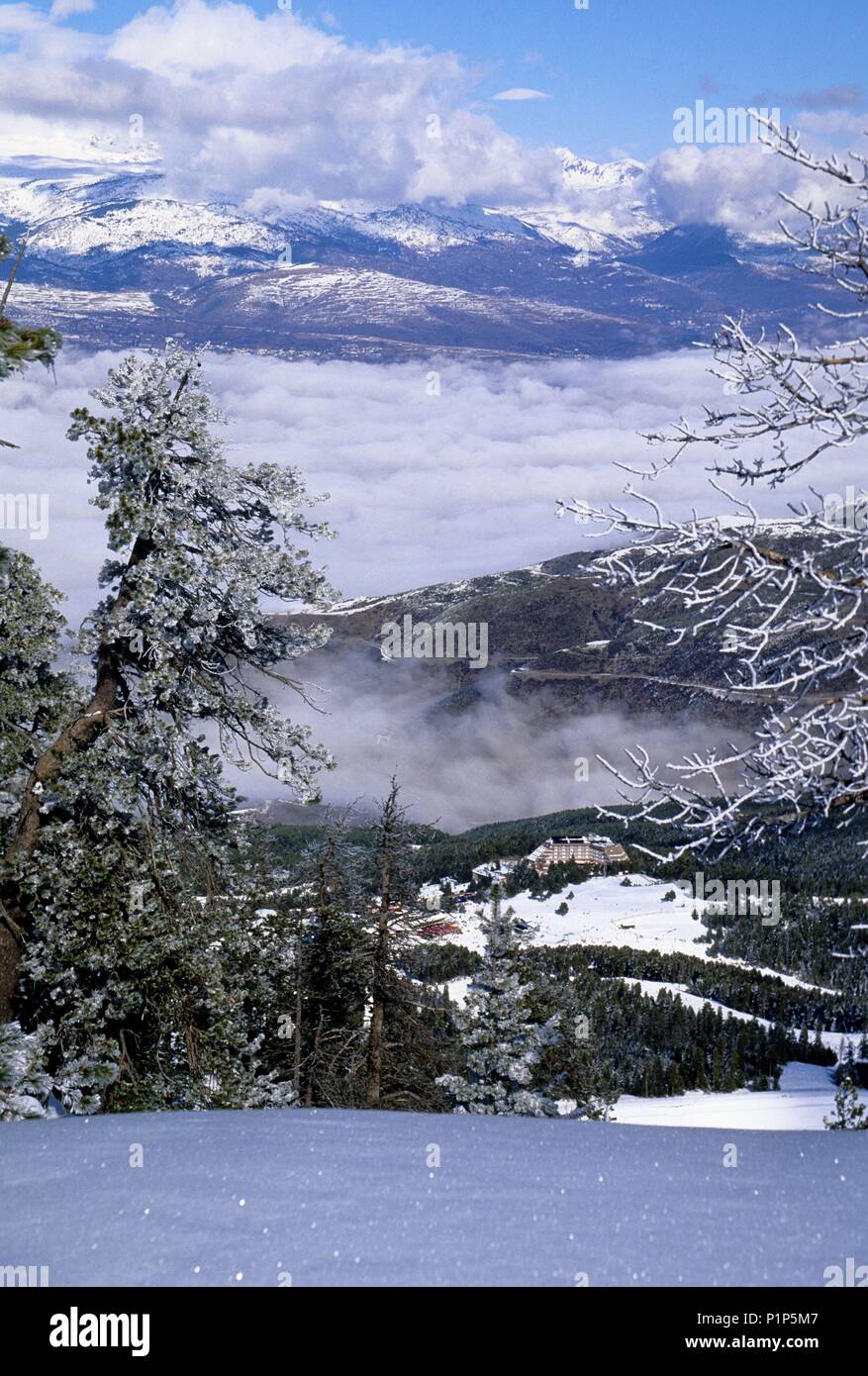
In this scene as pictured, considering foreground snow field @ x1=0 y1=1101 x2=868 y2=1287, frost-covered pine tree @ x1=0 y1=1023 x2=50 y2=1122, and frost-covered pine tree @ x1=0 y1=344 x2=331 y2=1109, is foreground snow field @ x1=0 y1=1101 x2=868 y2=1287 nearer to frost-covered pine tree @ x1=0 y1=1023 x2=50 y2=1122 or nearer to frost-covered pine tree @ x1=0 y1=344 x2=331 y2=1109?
frost-covered pine tree @ x1=0 y1=1023 x2=50 y2=1122

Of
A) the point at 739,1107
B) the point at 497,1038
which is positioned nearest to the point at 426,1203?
the point at 497,1038

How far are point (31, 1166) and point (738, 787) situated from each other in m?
4.40

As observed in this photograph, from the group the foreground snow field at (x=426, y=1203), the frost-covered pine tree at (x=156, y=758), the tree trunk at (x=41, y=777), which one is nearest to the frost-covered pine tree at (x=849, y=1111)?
the frost-covered pine tree at (x=156, y=758)

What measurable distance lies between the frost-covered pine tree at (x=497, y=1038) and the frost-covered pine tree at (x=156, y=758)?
9.45m

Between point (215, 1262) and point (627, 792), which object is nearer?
point (215, 1262)

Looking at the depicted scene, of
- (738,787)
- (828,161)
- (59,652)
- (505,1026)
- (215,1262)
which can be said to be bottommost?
(505,1026)

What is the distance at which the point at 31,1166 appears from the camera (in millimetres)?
5203

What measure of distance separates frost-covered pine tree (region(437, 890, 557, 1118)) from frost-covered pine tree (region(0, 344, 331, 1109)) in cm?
945

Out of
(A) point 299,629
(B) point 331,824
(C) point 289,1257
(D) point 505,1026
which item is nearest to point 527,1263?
(C) point 289,1257

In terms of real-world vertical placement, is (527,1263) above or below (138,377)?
below

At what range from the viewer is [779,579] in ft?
24.8

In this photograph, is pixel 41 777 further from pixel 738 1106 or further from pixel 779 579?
pixel 738 1106

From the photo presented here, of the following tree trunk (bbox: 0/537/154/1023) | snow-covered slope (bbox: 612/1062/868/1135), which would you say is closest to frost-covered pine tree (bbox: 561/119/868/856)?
tree trunk (bbox: 0/537/154/1023)
